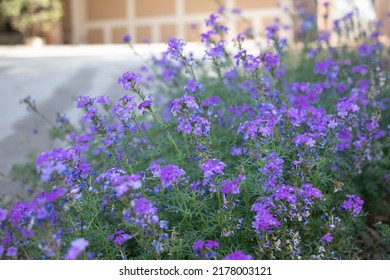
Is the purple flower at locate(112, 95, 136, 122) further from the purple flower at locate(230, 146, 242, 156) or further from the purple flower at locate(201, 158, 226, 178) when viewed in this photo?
the purple flower at locate(230, 146, 242, 156)

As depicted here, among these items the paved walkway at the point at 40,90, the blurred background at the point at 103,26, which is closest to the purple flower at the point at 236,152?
the paved walkway at the point at 40,90

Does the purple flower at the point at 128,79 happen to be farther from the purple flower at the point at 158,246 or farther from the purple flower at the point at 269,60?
the purple flower at the point at 269,60

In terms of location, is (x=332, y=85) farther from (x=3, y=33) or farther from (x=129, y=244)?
(x=3, y=33)

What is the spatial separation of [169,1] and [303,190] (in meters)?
14.6

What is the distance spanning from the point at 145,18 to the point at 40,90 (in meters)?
11.0

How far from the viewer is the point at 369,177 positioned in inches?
102

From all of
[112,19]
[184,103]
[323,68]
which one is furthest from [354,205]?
[112,19]

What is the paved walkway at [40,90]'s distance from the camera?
3.85m

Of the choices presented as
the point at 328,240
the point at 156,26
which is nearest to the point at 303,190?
the point at 328,240

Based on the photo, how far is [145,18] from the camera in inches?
629

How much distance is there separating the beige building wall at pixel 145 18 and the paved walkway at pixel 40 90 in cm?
749

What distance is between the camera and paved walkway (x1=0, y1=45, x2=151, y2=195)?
3847mm

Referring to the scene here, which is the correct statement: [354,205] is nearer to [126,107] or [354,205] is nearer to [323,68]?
[126,107]

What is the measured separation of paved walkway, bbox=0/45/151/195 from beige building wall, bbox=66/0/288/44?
24.6 feet
